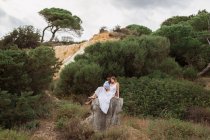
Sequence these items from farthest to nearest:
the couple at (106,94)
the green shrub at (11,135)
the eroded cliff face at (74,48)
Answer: the eroded cliff face at (74,48), the couple at (106,94), the green shrub at (11,135)

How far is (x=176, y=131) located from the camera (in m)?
17.3

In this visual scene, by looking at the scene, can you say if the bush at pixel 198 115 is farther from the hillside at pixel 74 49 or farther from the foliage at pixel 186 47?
the hillside at pixel 74 49

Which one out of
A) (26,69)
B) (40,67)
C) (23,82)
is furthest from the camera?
(40,67)

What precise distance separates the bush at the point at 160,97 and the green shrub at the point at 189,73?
5.73 meters

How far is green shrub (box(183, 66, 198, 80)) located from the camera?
32425 mm

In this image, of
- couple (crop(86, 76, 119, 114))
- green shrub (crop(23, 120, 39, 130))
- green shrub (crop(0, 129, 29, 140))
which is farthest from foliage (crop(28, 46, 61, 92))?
green shrub (crop(0, 129, 29, 140))

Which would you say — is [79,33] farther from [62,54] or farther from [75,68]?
[75,68]

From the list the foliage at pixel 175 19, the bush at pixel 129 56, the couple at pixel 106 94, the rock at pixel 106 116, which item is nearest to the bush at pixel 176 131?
the rock at pixel 106 116

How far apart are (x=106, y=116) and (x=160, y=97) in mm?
8467

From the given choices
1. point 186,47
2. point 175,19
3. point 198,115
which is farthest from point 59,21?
point 198,115

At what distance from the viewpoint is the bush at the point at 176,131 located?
16.7 m

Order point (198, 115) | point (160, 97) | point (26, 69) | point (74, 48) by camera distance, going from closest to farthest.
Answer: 1. point (26, 69)
2. point (198, 115)
3. point (160, 97)
4. point (74, 48)

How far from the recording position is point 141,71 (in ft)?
95.5

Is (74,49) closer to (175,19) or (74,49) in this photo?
(74,49)
